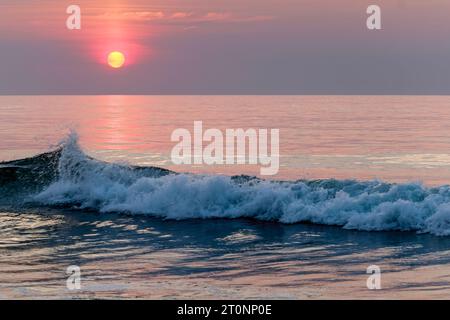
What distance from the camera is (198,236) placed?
20469mm

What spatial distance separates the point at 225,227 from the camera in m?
21.9

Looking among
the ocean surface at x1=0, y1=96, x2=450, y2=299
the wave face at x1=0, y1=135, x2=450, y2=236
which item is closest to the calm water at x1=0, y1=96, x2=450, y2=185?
the ocean surface at x1=0, y1=96, x2=450, y2=299

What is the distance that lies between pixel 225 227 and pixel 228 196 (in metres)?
2.73

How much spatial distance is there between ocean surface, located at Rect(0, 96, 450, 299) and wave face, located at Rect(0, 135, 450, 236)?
0.04m

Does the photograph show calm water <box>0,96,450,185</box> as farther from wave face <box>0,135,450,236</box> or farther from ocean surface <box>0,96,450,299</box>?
wave face <box>0,135,450,236</box>

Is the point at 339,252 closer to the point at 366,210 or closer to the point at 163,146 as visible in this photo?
the point at 366,210

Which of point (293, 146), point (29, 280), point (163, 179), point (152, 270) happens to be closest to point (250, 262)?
point (152, 270)

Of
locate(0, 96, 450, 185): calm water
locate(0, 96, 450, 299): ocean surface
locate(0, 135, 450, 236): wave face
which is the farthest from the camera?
locate(0, 96, 450, 185): calm water

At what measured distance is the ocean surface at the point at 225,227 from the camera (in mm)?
14375

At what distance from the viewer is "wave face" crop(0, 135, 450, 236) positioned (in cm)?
2123

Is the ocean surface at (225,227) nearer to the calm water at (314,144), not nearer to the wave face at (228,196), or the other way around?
the wave face at (228,196)

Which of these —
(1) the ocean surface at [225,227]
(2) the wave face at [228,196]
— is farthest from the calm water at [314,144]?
(2) the wave face at [228,196]

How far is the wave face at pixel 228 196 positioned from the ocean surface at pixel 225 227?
41mm

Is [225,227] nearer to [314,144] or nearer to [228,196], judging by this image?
[228,196]
